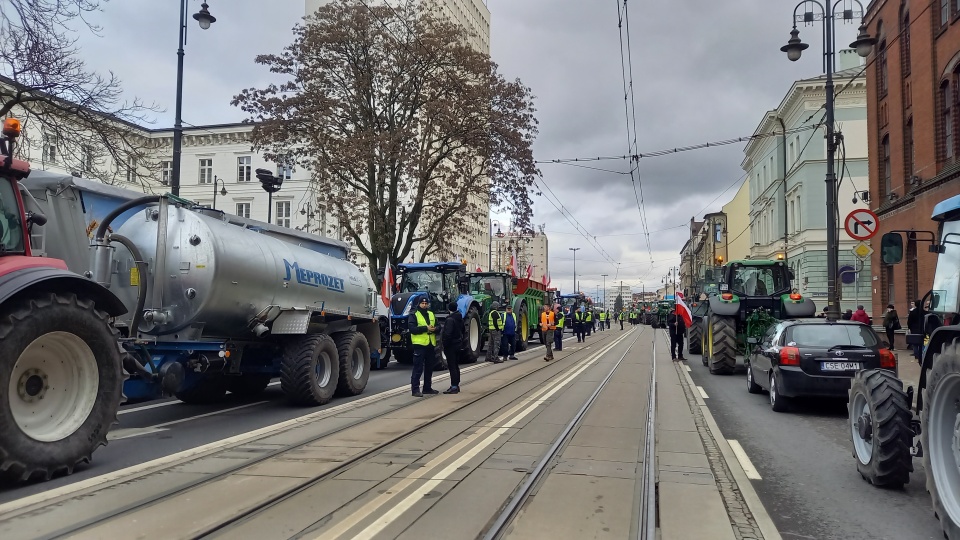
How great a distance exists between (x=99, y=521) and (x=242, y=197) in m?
49.0

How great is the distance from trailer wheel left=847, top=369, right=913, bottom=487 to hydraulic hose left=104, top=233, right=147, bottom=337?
797 centimetres

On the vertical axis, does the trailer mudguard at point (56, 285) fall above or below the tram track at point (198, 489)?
above

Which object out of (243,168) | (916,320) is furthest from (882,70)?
(243,168)

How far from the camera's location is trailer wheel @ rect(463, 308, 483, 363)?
2102 centimetres

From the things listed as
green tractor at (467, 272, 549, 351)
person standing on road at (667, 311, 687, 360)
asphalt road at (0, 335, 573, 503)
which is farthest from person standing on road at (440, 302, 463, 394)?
person standing on road at (667, 311, 687, 360)

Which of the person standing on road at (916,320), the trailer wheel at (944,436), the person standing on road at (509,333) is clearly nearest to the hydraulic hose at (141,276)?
the trailer wheel at (944,436)

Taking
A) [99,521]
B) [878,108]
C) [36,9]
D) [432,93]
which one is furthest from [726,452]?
[878,108]

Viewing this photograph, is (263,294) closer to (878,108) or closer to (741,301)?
(741,301)

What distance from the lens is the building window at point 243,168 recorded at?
50812 mm

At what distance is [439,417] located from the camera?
33.6ft

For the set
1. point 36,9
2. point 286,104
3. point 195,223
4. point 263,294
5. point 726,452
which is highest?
point 286,104

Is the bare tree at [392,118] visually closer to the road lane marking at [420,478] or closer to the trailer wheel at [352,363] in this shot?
the trailer wheel at [352,363]

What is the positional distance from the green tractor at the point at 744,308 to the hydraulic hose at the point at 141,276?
Answer: 40.4 feet

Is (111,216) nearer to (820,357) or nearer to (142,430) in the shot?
(142,430)
